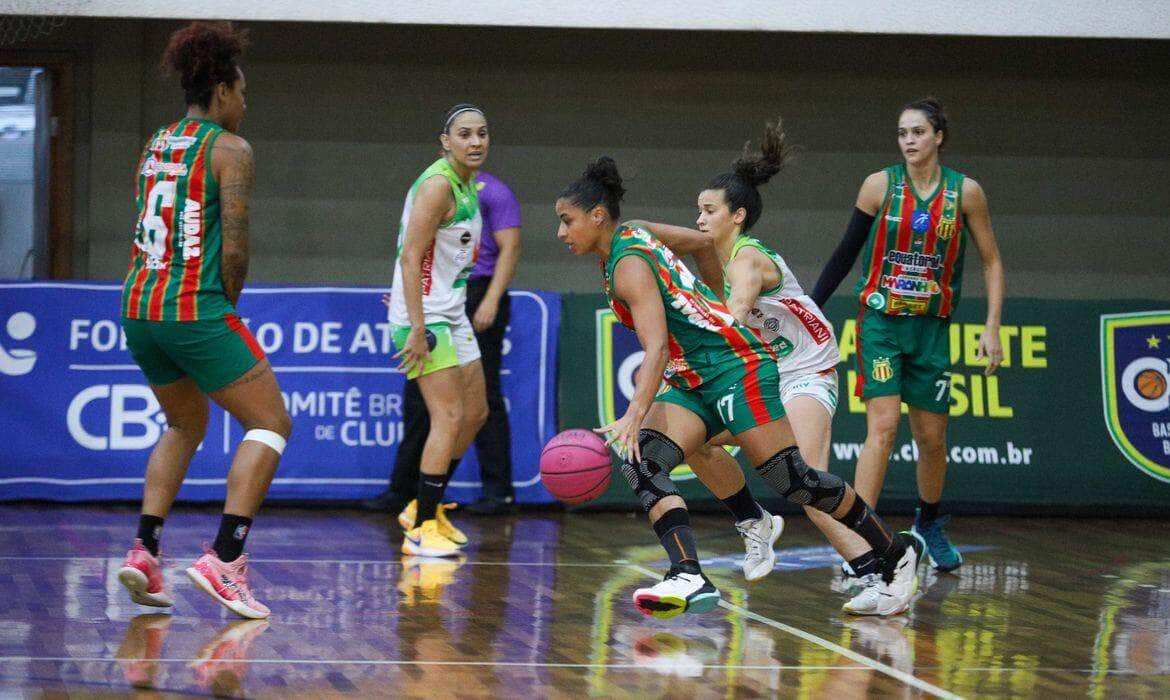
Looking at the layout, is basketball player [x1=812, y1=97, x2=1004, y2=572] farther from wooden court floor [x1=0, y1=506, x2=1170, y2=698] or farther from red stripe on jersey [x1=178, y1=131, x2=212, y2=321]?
red stripe on jersey [x1=178, y1=131, x2=212, y2=321]

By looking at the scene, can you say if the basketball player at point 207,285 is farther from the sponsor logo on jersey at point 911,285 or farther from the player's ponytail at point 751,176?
the sponsor logo on jersey at point 911,285

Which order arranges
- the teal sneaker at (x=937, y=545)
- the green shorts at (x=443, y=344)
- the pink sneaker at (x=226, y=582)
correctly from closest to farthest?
the pink sneaker at (x=226, y=582), the teal sneaker at (x=937, y=545), the green shorts at (x=443, y=344)

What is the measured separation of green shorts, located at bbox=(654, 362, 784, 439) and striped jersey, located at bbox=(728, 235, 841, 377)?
1105 millimetres

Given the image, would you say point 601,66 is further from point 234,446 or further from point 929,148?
point 929,148

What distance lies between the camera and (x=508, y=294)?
10.3 meters

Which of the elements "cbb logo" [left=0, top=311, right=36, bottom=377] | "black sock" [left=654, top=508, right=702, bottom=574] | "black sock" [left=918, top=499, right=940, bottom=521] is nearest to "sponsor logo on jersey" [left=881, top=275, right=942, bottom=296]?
"black sock" [left=918, top=499, right=940, bottom=521]

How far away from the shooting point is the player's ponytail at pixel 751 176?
692cm

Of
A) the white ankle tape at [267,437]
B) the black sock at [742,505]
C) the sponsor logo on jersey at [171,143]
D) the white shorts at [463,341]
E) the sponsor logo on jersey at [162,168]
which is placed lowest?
the black sock at [742,505]

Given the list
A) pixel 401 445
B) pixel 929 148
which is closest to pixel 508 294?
pixel 401 445

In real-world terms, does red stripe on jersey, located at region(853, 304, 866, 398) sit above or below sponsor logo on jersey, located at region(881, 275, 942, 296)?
below

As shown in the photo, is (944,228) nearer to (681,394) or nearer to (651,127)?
(681,394)

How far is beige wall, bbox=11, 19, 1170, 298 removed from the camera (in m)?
12.1

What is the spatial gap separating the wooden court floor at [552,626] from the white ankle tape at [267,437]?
0.70m

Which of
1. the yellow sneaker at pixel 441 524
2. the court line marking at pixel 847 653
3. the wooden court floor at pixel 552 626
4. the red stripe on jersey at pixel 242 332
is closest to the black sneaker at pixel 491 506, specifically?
the wooden court floor at pixel 552 626
